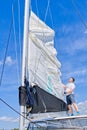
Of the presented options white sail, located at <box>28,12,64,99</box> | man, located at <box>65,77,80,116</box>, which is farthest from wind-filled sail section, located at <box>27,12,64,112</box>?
man, located at <box>65,77,80,116</box>

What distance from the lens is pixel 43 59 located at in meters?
14.1

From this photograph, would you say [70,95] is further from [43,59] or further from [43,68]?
[43,59]

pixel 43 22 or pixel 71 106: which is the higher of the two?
pixel 43 22

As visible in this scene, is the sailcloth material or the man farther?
the man

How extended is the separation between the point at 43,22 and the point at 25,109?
3682mm

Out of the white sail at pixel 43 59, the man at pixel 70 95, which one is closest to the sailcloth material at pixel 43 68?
the white sail at pixel 43 59

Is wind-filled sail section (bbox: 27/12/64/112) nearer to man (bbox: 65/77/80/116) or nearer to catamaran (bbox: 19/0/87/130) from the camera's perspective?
catamaran (bbox: 19/0/87/130)

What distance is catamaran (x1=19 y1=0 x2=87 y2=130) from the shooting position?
12117 mm

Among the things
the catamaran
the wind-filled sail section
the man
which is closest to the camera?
the catamaran

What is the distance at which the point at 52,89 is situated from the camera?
1409 cm

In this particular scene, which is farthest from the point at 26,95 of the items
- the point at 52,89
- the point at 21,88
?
the point at 52,89

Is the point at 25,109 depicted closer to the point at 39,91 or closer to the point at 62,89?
the point at 39,91

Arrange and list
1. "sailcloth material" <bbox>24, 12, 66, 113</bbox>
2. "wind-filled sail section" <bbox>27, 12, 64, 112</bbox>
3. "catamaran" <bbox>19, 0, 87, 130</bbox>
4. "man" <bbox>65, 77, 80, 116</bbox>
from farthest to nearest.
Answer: "man" <bbox>65, 77, 80, 116</bbox> → "wind-filled sail section" <bbox>27, 12, 64, 112</bbox> → "sailcloth material" <bbox>24, 12, 66, 113</bbox> → "catamaran" <bbox>19, 0, 87, 130</bbox>

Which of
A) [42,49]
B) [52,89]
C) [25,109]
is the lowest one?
[25,109]
